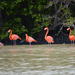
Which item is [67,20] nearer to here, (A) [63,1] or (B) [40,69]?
(A) [63,1]

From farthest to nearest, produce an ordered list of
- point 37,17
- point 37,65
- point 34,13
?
point 34,13, point 37,17, point 37,65

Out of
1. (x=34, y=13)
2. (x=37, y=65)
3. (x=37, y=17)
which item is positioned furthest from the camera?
(x=34, y=13)

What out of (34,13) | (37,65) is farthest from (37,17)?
(37,65)

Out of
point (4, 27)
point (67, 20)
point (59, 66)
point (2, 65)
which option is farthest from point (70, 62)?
point (4, 27)

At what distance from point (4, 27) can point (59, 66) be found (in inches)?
378

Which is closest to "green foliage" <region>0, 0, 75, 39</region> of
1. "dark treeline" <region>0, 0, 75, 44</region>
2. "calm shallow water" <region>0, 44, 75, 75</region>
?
"dark treeline" <region>0, 0, 75, 44</region>

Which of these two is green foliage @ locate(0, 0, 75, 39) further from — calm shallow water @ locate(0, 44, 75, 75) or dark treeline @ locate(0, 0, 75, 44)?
calm shallow water @ locate(0, 44, 75, 75)

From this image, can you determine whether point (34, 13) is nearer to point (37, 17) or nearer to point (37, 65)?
point (37, 17)

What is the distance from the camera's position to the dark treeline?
17202 millimetres

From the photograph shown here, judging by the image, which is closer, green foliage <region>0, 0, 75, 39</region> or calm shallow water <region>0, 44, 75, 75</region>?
calm shallow water <region>0, 44, 75, 75</region>

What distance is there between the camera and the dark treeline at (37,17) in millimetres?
17202

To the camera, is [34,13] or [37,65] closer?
[37,65]

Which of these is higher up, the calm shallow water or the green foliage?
the green foliage

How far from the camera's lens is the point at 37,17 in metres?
17.5
